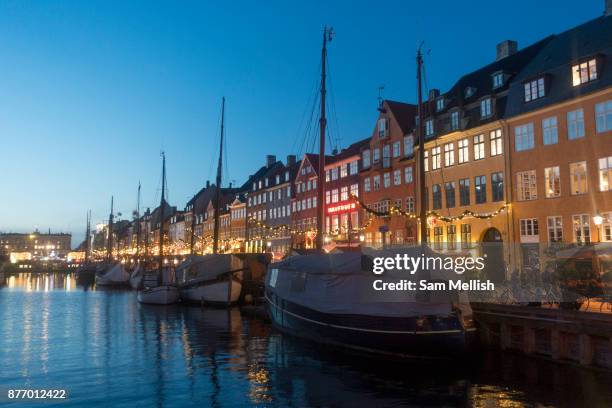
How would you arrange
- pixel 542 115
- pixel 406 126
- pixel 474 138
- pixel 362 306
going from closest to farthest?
pixel 362 306
pixel 542 115
pixel 474 138
pixel 406 126

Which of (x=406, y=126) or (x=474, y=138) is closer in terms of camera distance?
→ (x=474, y=138)

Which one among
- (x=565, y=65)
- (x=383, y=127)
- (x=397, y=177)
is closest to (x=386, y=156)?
(x=397, y=177)

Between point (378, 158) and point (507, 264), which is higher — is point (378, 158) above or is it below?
above

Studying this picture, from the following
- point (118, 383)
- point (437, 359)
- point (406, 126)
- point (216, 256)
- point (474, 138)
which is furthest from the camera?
point (406, 126)

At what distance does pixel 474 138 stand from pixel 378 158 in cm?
1419

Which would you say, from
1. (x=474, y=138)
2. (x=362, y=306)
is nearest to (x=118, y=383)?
(x=362, y=306)

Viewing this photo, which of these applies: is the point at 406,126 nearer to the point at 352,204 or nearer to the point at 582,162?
the point at 352,204

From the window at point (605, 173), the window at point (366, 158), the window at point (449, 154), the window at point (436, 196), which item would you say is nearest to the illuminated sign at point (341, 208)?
the window at point (366, 158)

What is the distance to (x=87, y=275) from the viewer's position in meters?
125

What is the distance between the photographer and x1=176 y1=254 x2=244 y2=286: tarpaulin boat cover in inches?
1805

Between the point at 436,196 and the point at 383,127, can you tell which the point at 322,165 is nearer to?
the point at 436,196

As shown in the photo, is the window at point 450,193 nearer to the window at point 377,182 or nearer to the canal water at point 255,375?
the window at point 377,182

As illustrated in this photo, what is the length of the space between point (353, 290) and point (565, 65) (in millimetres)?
24539

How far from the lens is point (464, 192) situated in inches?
1764
